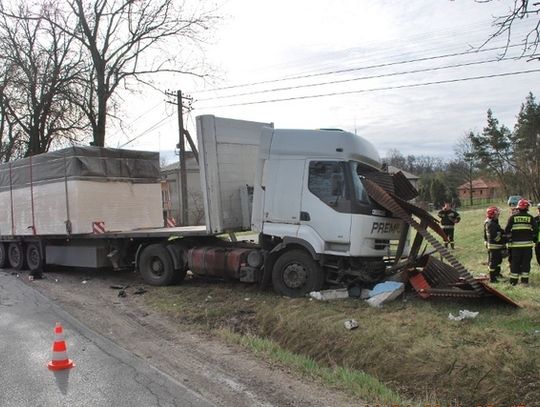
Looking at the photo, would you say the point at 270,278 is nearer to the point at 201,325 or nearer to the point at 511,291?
the point at 201,325

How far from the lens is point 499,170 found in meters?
75.7

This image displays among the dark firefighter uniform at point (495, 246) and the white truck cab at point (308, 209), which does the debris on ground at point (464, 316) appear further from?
the dark firefighter uniform at point (495, 246)

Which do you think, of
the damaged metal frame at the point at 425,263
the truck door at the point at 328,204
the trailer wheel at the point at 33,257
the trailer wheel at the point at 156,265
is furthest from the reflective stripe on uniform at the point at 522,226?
the trailer wheel at the point at 33,257

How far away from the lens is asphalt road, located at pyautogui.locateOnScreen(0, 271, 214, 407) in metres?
5.04

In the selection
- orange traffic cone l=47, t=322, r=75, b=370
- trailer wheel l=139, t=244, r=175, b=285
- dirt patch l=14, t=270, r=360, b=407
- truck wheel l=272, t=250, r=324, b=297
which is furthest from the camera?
trailer wheel l=139, t=244, r=175, b=285

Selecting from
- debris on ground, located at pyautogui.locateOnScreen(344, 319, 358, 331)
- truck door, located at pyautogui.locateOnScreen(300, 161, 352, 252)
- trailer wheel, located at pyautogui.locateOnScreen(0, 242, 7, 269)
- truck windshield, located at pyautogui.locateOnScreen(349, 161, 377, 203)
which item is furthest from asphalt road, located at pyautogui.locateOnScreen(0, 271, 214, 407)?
trailer wheel, located at pyautogui.locateOnScreen(0, 242, 7, 269)

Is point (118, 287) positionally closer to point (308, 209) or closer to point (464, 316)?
point (308, 209)

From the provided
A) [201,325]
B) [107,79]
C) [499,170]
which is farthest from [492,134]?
[201,325]

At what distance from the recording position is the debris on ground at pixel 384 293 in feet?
27.2

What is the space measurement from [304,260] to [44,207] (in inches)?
317

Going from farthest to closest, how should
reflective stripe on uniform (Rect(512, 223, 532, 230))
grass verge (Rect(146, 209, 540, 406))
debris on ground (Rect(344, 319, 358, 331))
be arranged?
reflective stripe on uniform (Rect(512, 223, 532, 230)) → debris on ground (Rect(344, 319, 358, 331)) → grass verge (Rect(146, 209, 540, 406))

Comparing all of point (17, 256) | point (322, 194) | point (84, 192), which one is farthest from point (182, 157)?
point (322, 194)

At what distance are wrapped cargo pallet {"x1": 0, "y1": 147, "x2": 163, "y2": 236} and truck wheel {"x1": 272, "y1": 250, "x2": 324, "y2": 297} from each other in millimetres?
5679

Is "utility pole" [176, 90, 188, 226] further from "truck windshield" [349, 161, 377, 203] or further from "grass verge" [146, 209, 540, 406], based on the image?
"truck windshield" [349, 161, 377, 203]
